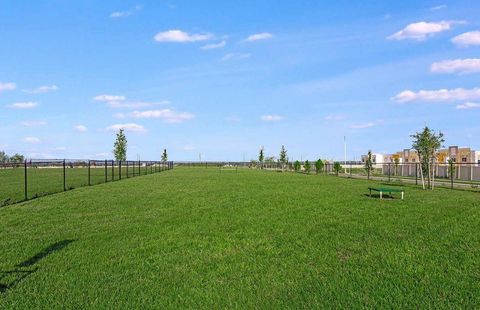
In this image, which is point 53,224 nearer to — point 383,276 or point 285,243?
point 285,243

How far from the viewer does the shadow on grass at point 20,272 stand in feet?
17.1

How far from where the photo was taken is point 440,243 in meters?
7.68

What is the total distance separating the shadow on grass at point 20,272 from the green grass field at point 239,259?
0.02 meters

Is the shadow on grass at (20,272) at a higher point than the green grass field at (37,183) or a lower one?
lower

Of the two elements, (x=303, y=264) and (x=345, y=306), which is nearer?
(x=345, y=306)

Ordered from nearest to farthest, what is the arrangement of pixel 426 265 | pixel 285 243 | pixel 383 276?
pixel 383 276, pixel 426 265, pixel 285 243

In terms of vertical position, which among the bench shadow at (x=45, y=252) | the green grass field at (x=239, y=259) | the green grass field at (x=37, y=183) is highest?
the green grass field at (x=37, y=183)

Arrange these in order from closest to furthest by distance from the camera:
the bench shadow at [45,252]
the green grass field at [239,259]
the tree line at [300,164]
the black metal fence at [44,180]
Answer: the green grass field at [239,259] < the bench shadow at [45,252] < the black metal fence at [44,180] < the tree line at [300,164]

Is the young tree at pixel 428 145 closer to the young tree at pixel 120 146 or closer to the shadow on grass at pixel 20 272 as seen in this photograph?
the shadow on grass at pixel 20 272

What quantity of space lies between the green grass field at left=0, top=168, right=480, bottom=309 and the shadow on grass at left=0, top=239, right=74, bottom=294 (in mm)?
16

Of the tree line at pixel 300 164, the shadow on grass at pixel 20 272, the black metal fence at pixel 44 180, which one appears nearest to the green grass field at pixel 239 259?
the shadow on grass at pixel 20 272

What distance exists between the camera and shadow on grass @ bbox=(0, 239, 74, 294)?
5.20 metres

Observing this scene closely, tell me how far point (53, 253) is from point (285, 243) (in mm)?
4065

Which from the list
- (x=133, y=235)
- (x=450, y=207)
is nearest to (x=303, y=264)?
(x=133, y=235)
